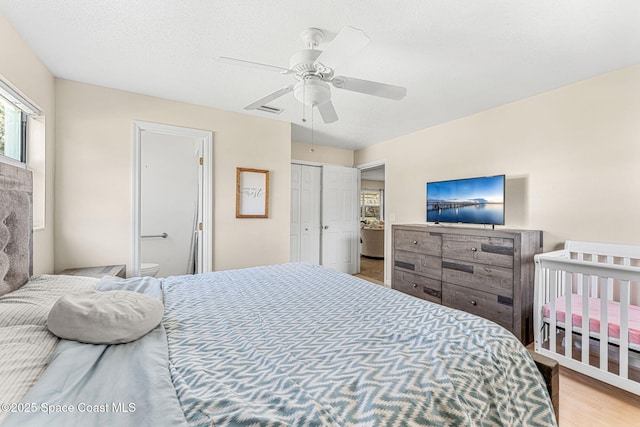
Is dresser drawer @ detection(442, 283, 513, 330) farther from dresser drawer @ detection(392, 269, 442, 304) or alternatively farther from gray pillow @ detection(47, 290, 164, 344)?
gray pillow @ detection(47, 290, 164, 344)

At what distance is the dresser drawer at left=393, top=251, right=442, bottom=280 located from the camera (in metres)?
3.13

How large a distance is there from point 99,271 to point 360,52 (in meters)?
2.95

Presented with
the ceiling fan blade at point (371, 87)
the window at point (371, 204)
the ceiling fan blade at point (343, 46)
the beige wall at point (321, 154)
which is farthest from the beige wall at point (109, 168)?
the window at point (371, 204)

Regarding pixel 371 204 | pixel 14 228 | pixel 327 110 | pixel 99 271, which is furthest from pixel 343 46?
pixel 371 204

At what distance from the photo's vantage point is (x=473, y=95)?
9.10 ft

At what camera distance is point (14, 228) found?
4.70 feet

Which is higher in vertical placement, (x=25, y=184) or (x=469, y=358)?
(x=25, y=184)

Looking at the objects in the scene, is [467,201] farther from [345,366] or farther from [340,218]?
[345,366]

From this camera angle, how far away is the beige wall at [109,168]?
8.42 feet

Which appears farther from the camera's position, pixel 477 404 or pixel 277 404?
pixel 477 404

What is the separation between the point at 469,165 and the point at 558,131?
90 cm

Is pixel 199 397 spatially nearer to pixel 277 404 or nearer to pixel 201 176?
pixel 277 404

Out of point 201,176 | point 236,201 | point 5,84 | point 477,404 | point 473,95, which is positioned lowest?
point 477,404

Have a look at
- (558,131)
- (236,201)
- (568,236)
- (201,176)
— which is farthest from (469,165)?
(201,176)
